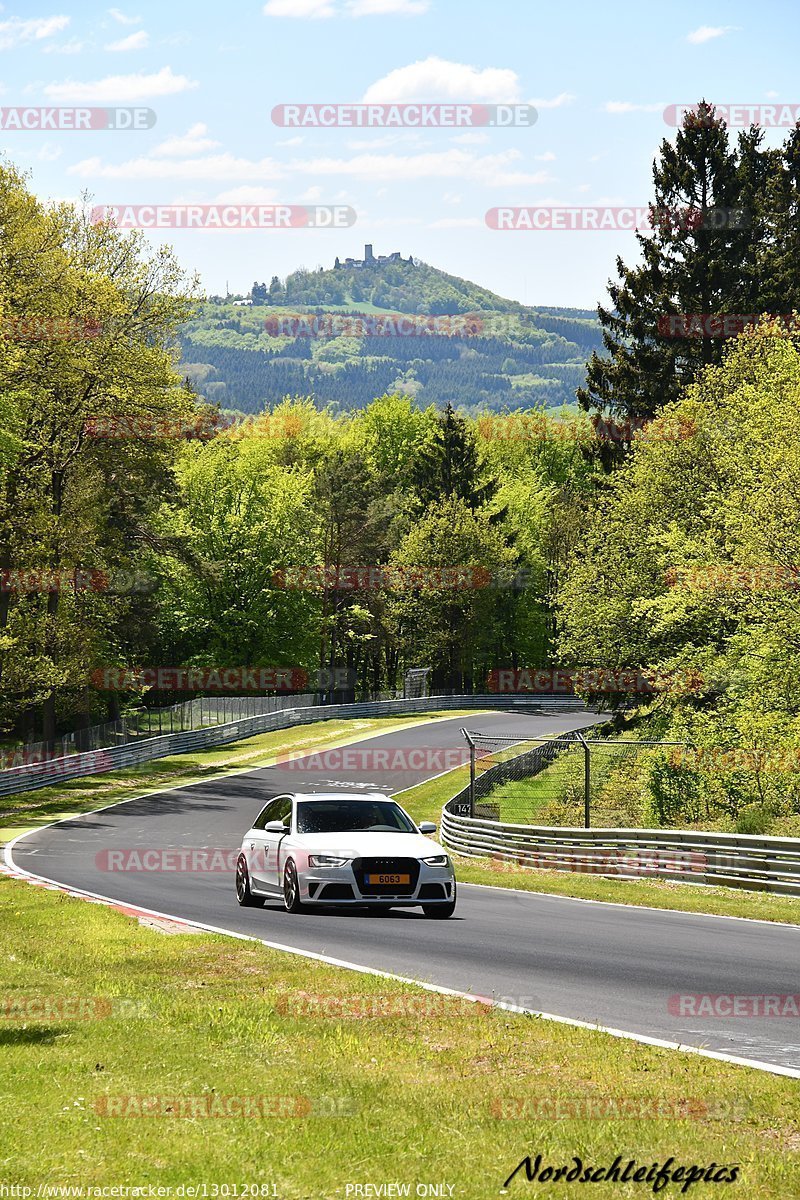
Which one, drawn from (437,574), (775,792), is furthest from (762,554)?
(437,574)

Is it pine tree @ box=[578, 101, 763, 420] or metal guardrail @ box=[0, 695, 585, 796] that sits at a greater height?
pine tree @ box=[578, 101, 763, 420]

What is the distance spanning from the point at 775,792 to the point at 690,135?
3422cm

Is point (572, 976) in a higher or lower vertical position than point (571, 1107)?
lower

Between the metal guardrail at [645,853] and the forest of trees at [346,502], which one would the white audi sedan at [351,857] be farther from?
the forest of trees at [346,502]

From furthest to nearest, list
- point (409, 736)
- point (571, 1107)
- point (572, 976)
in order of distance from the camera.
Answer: point (409, 736) < point (572, 976) < point (571, 1107)

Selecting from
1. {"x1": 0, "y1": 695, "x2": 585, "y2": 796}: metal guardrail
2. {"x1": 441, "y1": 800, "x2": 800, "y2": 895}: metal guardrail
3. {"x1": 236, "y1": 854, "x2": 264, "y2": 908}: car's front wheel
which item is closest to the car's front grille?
{"x1": 236, "y1": 854, "x2": 264, "y2": 908}: car's front wheel

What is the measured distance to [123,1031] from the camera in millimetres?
9523

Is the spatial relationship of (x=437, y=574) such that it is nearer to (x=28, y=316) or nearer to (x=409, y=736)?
(x=409, y=736)

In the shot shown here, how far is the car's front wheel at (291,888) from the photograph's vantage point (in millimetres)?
16969

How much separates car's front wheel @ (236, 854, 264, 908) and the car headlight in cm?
266

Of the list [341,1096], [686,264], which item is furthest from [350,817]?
[686,264]

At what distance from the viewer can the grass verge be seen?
5.99 m
